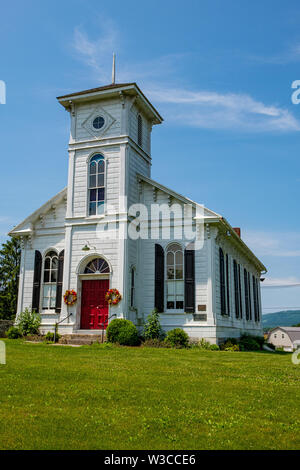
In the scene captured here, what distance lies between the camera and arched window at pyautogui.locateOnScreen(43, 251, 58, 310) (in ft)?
71.1

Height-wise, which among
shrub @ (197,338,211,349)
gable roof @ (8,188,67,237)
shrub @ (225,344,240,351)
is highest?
gable roof @ (8,188,67,237)

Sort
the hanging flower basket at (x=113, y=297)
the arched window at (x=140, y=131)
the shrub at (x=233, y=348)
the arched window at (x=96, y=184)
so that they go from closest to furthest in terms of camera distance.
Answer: the shrub at (x=233, y=348), the hanging flower basket at (x=113, y=297), the arched window at (x=96, y=184), the arched window at (x=140, y=131)

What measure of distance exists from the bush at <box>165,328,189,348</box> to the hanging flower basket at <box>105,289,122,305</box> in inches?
Result: 103

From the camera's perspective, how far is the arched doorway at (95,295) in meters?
20.0

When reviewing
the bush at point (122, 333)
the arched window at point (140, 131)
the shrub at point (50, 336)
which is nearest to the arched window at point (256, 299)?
the arched window at point (140, 131)

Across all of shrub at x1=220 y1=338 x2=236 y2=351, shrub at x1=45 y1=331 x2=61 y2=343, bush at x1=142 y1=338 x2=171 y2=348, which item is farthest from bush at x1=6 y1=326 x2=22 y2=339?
shrub at x1=220 y1=338 x2=236 y2=351

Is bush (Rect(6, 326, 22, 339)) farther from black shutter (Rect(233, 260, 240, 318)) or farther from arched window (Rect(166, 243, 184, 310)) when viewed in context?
black shutter (Rect(233, 260, 240, 318))

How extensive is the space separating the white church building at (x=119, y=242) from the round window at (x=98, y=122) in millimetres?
52

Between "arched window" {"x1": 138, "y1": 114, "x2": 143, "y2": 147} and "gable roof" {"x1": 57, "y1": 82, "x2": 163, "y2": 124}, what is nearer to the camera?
"gable roof" {"x1": 57, "y1": 82, "x2": 163, "y2": 124}

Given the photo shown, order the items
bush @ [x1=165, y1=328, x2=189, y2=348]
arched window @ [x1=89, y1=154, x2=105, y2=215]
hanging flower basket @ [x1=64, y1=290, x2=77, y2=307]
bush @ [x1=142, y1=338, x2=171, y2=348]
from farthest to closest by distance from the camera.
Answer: arched window @ [x1=89, y1=154, x2=105, y2=215] < hanging flower basket @ [x1=64, y1=290, x2=77, y2=307] < bush @ [x1=165, y1=328, x2=189, y2=348] < bush @ [x1=142, y1=338, x2=171, y2=348]

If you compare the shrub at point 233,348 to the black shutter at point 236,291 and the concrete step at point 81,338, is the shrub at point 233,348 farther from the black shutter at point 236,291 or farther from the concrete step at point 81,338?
the concrete step at point 81,338

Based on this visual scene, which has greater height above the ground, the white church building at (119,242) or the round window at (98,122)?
the round window at (98,122)

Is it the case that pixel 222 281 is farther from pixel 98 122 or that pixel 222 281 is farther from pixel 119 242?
pixel 98 122
